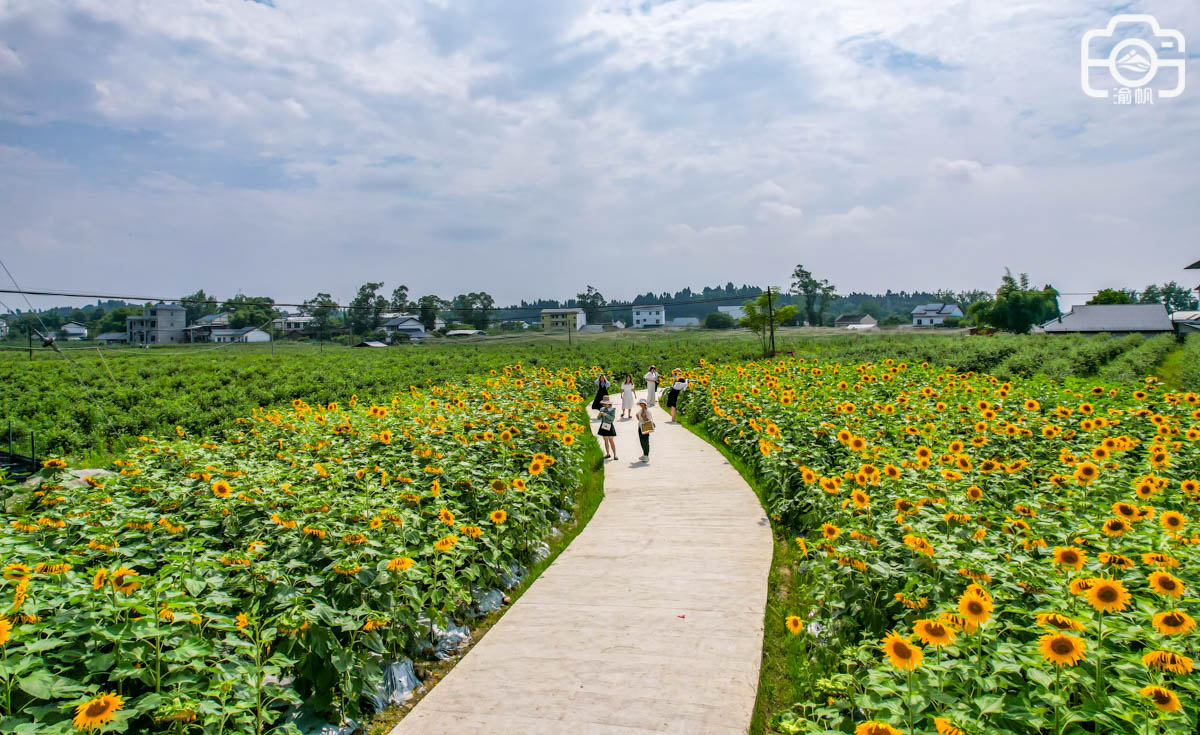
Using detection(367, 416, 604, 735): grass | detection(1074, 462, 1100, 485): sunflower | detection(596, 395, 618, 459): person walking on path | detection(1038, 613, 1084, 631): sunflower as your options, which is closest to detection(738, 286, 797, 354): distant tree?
detection(596, 395, 618, 459): person walking on path

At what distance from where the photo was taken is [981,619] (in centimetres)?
266

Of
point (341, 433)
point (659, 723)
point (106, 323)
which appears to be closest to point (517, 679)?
point (659, 723)

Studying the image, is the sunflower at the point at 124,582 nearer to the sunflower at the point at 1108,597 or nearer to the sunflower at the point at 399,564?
the sunflower at the point at 399,564

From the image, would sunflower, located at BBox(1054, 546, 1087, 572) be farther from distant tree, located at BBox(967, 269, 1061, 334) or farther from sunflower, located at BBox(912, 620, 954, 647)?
distant tree, located at BBox(967, 269, 1061, 334)

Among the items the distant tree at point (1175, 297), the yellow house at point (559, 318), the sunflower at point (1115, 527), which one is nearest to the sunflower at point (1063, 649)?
the sunflower at point (1115, 527)

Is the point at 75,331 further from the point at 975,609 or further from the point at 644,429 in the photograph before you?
the point at 975,609

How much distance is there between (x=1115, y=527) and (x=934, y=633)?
1.61m

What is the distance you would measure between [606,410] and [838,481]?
598 centimetres

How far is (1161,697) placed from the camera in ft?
7.06

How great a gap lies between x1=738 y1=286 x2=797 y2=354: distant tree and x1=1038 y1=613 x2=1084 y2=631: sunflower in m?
34.0

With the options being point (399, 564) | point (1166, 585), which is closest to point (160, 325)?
point (399, 564)

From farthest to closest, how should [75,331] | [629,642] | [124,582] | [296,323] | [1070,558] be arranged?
[296,323] → [75,331] → [629,642] → [1070,558] → [124,582]

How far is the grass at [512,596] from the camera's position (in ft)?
12.2

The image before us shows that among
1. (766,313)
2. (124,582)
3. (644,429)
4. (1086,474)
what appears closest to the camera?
(124,582)
